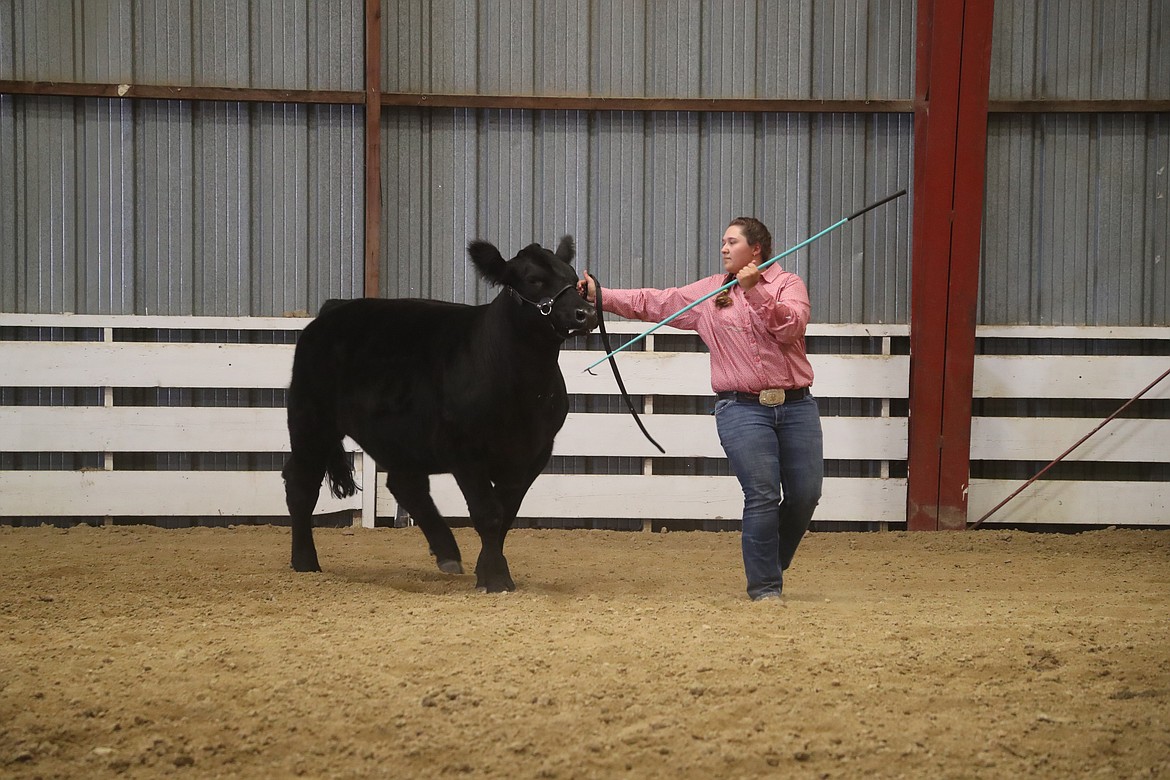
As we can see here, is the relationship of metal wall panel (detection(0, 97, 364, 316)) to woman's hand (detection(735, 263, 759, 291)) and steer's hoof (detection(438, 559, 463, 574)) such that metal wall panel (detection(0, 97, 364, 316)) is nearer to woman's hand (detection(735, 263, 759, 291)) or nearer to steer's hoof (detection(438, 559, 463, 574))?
steer's hoof (detection(438, 559, 463, 574))

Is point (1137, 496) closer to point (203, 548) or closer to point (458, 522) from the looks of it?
point (458, 522)

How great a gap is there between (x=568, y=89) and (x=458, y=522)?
10.9 feet

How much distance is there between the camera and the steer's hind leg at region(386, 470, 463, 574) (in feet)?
18.4

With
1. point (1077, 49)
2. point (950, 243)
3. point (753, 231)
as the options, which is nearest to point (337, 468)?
point (753, 231)

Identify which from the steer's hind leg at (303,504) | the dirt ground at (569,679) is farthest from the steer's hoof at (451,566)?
the steer's hind leg at (303,504)

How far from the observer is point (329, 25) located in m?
7.78

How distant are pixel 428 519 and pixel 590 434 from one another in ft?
7.44

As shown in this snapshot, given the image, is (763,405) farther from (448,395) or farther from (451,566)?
(451,566)

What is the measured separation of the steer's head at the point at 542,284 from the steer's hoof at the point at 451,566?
161 centimetres

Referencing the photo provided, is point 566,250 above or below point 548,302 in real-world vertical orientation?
above

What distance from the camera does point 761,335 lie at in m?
4.34

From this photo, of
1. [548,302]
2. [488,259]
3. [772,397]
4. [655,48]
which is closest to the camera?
[772,397]

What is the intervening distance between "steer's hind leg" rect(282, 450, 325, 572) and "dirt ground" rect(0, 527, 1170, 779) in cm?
27

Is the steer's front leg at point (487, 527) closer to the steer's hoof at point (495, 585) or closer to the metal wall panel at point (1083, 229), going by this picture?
the steer's hoof at point (495, 585)
